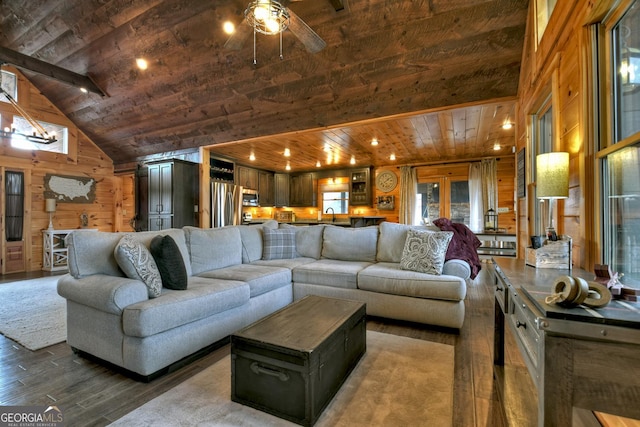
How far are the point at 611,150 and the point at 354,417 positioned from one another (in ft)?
6.05

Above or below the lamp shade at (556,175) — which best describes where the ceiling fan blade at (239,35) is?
above

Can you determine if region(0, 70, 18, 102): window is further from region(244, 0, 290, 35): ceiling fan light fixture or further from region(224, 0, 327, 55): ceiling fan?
region(244, 0, 290, 35): ceiling fan light fixture

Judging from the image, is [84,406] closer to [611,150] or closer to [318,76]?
[611,150]

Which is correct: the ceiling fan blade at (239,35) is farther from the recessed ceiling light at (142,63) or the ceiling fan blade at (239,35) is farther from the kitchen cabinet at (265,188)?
the kitchen cabinet at (265,188)

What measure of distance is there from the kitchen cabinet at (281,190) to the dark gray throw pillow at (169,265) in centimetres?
622

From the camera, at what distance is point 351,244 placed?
3.72 metres

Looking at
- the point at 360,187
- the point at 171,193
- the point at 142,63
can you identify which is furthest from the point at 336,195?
the point at 142,63

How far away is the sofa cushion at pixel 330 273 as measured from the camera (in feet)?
10.2

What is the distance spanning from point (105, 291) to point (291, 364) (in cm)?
138

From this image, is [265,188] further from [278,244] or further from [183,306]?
[183,306]

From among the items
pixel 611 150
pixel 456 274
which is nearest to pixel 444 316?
pixel 456 274

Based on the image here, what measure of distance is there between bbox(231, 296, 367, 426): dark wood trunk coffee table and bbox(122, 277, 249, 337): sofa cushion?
1.96 ft

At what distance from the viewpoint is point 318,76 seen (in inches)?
150

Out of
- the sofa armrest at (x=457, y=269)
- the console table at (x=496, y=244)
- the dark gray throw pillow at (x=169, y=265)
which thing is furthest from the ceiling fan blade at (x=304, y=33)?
the console table at (x=496, y=244)
